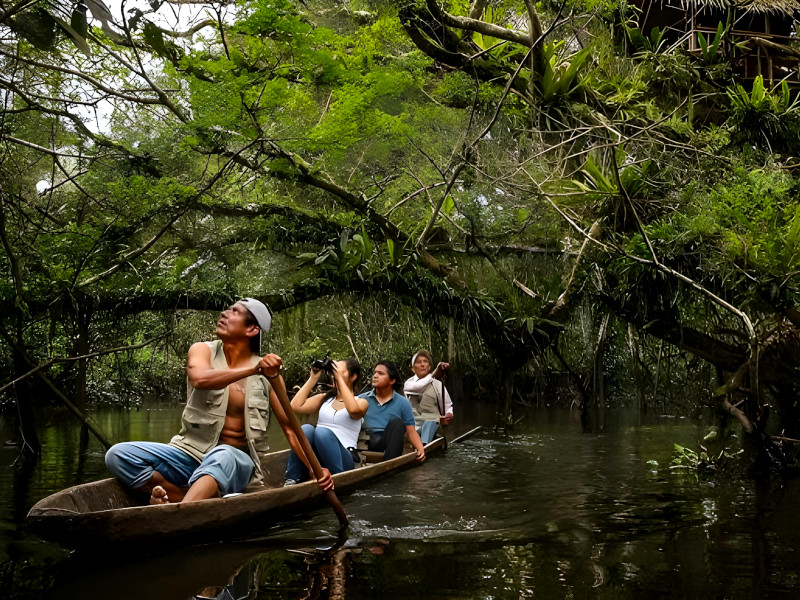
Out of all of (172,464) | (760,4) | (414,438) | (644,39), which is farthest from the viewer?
(760,4)

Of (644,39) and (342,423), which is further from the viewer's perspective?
(644,39)

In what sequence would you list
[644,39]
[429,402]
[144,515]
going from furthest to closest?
[644,39] → [429,402] → [144,515]

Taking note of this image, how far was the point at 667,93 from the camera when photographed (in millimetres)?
10203

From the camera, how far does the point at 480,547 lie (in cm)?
438

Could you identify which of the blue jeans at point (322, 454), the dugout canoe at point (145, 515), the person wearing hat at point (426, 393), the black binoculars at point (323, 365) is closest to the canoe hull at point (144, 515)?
the dugout canoe at point (145, 515)

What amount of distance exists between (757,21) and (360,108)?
883 cm

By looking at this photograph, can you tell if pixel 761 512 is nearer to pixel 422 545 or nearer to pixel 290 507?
pixel 422 545

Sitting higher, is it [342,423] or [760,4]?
[760,4]

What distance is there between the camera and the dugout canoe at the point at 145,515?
364 centimetres

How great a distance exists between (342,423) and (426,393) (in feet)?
8.32

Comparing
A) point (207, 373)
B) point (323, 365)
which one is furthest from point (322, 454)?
point (207, 373)

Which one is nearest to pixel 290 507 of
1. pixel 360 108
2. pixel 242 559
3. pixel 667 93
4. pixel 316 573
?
pixel 242 559

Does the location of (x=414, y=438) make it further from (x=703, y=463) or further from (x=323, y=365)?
(x=703, y=463)

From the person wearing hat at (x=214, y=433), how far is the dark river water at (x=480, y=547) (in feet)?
1.24
